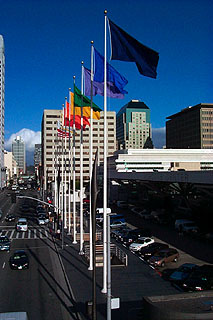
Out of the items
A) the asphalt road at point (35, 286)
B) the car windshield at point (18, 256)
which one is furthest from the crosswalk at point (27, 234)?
the car windshield at point (18, 256)

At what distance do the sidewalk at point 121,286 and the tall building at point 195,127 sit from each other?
14127cm

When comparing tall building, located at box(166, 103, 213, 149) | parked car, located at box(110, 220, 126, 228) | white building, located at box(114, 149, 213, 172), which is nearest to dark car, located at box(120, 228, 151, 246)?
parked car, located at box(110, 220, 126, 228)

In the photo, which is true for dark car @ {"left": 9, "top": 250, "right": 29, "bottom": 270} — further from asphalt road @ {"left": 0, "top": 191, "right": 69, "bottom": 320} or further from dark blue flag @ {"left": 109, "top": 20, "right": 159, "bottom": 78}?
dark blue flag @ {"left": 109, "top": 20, "right": 159, "bottom": 78}

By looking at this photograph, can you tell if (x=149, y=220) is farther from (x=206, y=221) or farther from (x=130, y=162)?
(x=130, y=162)

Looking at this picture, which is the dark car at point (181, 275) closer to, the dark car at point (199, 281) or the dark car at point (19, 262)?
the dark car at point (199, 281)

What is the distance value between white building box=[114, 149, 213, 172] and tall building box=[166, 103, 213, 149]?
4406 centimetres

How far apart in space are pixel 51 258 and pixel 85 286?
9.86m

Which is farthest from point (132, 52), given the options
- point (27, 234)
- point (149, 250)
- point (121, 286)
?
point (27, 234)

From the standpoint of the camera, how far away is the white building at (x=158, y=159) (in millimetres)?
112500

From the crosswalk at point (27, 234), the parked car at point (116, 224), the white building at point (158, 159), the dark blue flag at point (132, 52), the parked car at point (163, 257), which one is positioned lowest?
the crosswalk at point (27, 234)

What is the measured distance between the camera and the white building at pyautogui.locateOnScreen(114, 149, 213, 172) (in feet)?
369

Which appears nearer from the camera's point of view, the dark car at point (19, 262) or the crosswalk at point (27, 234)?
the dark car at point (19, 262)

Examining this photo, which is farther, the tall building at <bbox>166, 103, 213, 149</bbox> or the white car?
the tall building at <bbox>166, 103, 213, 149</bbox>

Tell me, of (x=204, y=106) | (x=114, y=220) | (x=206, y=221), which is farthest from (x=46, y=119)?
(x=206, y=221)
